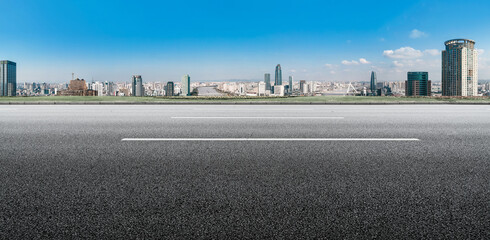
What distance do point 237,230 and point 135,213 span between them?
3.04 ft

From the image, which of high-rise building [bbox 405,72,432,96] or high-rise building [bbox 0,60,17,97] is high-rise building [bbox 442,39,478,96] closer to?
high-rise building [bbox 405,72,432,96]

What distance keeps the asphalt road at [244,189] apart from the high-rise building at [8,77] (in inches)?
1693

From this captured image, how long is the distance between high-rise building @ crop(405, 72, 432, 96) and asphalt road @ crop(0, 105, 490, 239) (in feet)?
87.0

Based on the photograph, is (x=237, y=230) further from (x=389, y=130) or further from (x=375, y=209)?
(x=389, y=130)

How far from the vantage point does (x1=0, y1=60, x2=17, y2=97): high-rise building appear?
38156mm

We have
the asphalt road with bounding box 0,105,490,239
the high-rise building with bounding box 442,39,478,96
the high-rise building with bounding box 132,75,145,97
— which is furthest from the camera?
the high-rise building with bounding box 132,75,145,97

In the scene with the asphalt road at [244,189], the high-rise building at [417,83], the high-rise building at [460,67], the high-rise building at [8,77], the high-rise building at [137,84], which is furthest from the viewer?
the high-rise building at [137,84]

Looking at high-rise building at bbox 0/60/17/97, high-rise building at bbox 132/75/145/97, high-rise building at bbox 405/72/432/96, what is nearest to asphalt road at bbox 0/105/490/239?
high-rise building at bbox 405/72/432/96

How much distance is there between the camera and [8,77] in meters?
39.5

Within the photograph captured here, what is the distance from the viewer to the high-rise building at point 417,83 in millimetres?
28500

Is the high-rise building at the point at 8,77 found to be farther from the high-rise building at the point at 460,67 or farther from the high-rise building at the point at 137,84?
the high-rise building at the point at 460,67

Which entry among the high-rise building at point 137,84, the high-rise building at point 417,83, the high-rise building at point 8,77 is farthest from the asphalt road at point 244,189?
the high-rise building at point 8,77

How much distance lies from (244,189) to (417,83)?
3224cm

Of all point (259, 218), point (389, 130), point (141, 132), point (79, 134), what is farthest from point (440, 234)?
point (79, 134)
